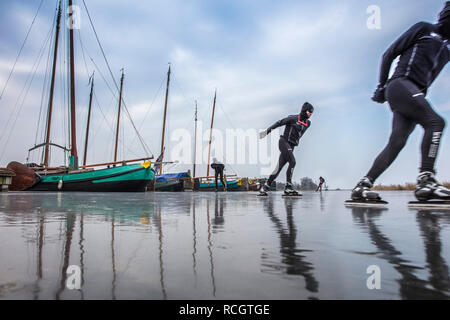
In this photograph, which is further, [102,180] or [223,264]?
[102,180]

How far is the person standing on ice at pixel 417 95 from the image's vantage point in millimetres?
2670

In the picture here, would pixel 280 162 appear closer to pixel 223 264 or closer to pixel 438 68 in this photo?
pixel 438 68

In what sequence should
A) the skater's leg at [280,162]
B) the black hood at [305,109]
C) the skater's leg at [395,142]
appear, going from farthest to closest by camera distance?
the skater's leg at [280,162] → the black hood at [305,109] → the skater's leg at [395,142]

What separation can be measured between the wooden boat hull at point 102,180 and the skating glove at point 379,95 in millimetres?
15520

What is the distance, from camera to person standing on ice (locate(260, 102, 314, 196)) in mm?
6477

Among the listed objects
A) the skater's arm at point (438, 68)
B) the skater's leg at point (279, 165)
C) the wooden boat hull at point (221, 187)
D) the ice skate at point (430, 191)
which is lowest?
the wooden boat hull at point (221, 187)

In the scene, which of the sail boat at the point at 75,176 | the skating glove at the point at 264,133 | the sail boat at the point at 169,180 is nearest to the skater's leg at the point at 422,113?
the skating glove at the point at 264,133

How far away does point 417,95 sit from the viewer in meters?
2.81

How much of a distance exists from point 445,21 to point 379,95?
86 centimetres

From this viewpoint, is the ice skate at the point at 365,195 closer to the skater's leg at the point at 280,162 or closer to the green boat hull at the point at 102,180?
the skater's leg at the point at 280,162

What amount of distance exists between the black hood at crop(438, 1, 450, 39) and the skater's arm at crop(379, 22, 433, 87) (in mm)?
100

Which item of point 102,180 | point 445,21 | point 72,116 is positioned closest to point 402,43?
point 445,21

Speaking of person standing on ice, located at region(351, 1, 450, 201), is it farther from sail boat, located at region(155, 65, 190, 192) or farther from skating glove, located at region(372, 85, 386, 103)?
sail boat, located at region(155, 65, 190, 192)

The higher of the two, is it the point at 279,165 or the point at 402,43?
the point at 402,43
